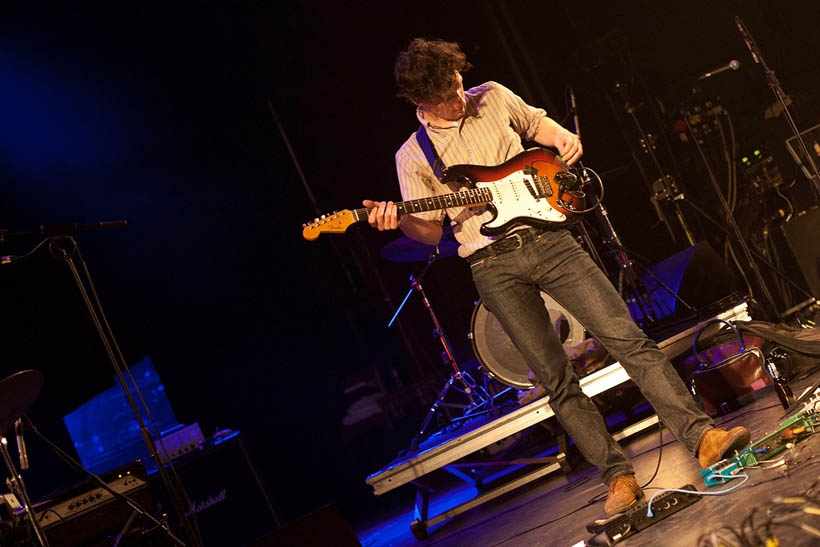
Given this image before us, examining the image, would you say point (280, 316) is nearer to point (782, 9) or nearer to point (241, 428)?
point (241, 428)

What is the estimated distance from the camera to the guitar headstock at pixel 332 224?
3.34 metres

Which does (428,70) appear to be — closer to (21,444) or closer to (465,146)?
(465,146)

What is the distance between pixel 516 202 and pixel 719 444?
1.30 meters

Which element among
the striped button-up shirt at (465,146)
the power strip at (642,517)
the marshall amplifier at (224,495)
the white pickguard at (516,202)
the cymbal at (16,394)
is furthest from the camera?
the marshall amplifier at (224,495)

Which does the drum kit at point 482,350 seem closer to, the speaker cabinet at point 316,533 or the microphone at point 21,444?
the speaker cabinet at point 316,533

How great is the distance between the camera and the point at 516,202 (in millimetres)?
3127

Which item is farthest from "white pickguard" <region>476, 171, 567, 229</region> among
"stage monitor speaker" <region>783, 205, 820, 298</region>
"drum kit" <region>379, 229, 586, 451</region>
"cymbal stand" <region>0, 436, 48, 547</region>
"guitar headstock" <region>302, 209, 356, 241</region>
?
"stage monitor speaker" <region>783, 205, 820, 298</region>

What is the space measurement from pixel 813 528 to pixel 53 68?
619 cm

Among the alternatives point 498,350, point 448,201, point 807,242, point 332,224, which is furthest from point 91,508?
point 807,242

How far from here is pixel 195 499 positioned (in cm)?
538

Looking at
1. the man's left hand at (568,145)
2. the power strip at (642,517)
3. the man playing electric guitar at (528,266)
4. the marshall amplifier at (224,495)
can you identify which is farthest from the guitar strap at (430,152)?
the marshall amplifier at (224,495)

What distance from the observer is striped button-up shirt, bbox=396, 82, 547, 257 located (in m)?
3.29

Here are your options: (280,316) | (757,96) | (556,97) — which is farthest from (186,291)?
(757,96)

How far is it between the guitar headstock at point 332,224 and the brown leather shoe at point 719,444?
182cm
